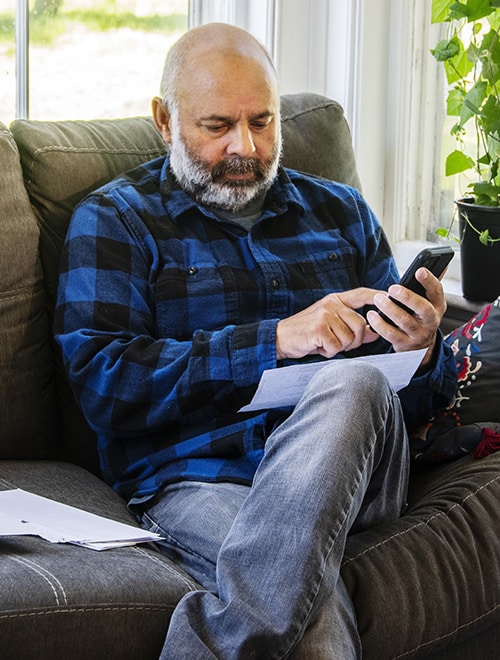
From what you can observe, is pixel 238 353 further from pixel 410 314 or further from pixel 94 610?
pixel 94 610

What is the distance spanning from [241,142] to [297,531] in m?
0.81

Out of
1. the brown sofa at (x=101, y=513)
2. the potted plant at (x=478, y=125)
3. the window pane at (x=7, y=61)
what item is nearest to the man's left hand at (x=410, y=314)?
the brown sofa at (x=101, y=513)

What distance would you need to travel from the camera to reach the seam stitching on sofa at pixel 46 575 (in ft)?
4.02

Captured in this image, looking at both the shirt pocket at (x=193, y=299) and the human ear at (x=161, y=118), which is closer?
the shirt pocket at (x=193, y=299)

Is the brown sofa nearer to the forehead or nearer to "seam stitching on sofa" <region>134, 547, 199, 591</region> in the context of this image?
"seam stitching on sofa" <region>134, 547, 199, 591</region>

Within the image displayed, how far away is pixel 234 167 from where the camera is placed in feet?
6.09

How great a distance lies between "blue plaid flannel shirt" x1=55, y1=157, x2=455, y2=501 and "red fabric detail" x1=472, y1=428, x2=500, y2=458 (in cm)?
11

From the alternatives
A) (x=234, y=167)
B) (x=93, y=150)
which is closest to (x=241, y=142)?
(x=234, y=167)

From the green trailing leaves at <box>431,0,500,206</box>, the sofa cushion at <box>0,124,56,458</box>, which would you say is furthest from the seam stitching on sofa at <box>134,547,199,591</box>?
the green trailing leaves at <box>431,0,500,206</box>

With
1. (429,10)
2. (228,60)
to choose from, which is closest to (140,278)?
(228,60)

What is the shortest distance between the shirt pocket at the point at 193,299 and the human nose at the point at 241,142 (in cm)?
22

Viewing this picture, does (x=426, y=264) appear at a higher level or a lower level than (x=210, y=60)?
lower

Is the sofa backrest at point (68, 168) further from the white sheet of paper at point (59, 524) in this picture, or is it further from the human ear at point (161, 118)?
the white sheet of paper at point (59, 524)

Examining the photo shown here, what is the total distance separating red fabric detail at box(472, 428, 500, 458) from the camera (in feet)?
5.65
